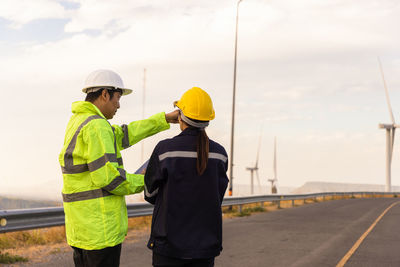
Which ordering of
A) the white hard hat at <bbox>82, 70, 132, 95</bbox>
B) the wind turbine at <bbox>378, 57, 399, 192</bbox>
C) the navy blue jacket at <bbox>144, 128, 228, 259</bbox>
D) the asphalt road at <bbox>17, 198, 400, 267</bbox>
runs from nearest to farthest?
the navy blue jacket at <bbox>144, 128, 228, 259</bbox>, the white hard hat at <bbox>82, 70, 132, 95</bbox>, the asphalt road at <bbox>17, 198, 400, 267</bbox>, the wind turbine at <bbox>378, 57, 399, 192</bbox>

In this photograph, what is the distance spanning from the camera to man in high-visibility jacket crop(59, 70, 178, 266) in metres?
3.46

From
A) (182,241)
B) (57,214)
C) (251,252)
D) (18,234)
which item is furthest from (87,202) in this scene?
(18,234)

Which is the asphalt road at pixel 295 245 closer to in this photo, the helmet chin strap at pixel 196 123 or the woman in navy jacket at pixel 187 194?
the woman in navy jacket at pixel 187 194

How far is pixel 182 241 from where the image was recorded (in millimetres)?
3330

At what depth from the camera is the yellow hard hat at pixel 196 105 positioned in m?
3.49

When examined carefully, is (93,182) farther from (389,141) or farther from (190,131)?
(389,141)

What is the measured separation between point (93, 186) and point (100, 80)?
79cm

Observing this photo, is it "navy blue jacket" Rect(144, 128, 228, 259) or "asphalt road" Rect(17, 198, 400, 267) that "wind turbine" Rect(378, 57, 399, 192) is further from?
"navy blue jacket" Rect(144, 128, 228, 259)

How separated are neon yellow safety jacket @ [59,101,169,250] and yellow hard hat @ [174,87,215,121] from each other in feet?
1.79

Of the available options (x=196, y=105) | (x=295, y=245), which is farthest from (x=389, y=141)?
(x=196, y=105)

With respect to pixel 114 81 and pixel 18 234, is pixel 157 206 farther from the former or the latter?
pixel 18 234

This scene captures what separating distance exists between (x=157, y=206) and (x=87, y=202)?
0.49 m

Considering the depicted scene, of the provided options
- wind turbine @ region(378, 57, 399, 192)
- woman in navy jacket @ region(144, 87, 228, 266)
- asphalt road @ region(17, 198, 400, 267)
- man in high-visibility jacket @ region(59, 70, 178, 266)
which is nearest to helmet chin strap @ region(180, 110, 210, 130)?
woman in navy jacket @ region(144, 87, 228, 266)

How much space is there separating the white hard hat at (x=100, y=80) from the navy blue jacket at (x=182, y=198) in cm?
69
